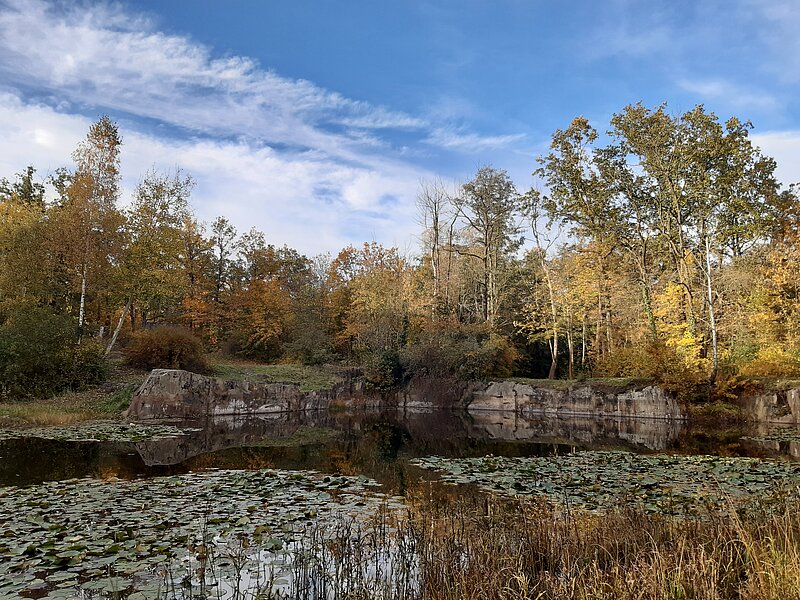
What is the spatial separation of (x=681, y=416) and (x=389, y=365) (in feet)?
42.9

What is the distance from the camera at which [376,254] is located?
36.5 m

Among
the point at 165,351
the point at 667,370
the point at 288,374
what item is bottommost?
the point at 288,374

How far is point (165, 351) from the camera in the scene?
22.4m

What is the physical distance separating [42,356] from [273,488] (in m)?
14.4

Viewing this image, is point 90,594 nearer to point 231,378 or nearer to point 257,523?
point 257,523

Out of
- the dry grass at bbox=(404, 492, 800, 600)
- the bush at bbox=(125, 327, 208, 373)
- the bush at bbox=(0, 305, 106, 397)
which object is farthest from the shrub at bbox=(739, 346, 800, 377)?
the bush at bbox=(0, 305, 106, 397)

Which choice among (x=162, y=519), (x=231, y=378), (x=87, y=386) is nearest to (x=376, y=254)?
(x=231, y=378)

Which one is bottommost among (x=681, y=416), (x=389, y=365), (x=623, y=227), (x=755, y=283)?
(x=681, y=416)

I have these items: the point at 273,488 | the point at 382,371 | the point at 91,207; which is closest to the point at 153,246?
the point at 91,207

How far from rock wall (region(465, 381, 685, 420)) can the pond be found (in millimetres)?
3658

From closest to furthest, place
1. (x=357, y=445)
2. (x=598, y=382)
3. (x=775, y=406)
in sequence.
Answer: (x=357, y=445)
(x=775, y=406)
(x=598, y=382)

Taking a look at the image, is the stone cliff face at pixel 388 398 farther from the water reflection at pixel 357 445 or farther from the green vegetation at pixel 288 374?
the water reflection at pixel 357 445

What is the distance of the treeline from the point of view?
2088 cm

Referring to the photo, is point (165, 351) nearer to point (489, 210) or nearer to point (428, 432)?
point (428, 432)
